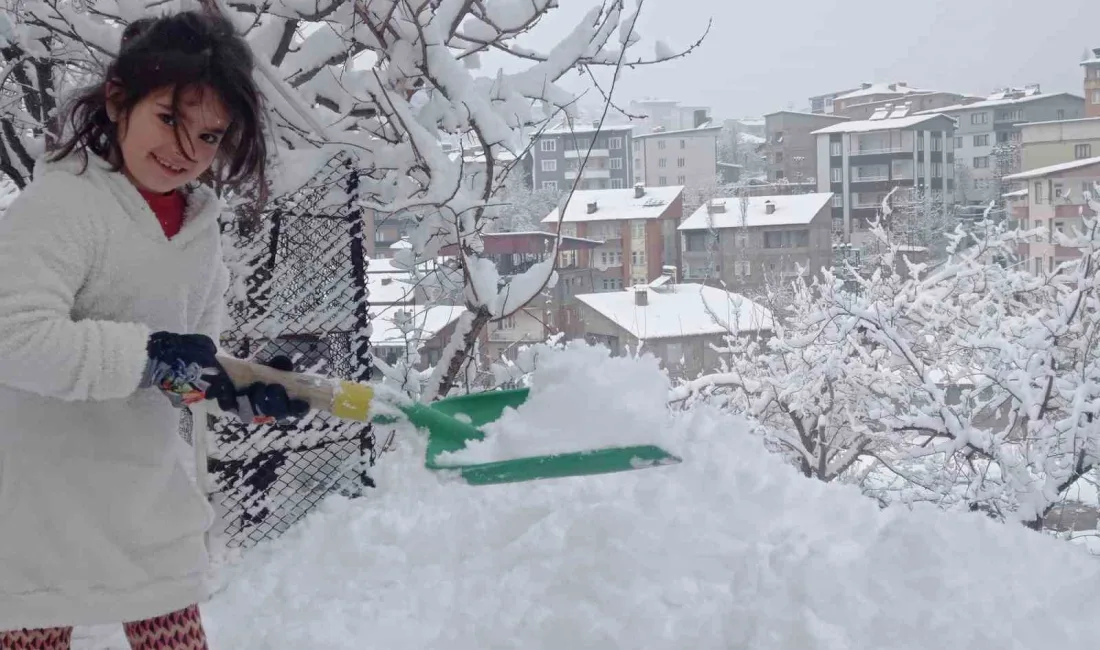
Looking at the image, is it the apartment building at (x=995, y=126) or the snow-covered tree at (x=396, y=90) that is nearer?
the snow-covered tree at (x=396, y=90)

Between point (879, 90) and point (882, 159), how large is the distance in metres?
10.7

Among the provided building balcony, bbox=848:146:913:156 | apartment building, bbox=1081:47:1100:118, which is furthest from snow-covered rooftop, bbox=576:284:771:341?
apartment building, bbox=1081:47:1100:118

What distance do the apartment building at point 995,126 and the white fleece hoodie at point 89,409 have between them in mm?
29120

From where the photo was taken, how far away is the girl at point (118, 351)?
4.43ft

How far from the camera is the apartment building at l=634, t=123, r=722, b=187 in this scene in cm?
4103

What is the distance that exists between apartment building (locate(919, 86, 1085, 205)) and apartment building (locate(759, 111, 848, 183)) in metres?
4.51

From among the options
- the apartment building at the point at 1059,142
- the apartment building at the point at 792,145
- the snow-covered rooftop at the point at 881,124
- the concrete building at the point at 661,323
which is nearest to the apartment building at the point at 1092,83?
the apartment building at the point at 1059,142

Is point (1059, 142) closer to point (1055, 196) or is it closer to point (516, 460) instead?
point (1055, 196)

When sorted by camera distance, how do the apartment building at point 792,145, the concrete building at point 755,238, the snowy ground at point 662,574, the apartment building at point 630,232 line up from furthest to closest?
the apartment building at point 792,145 < the apartment building at point 630,232 < the concrete building at point 755,238 < the snowy ground at point 662,574

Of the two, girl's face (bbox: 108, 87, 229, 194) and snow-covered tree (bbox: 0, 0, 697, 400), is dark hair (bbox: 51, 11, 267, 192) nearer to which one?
girl's face (bbox: 108, 87, 229, 194)

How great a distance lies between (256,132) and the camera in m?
1.63

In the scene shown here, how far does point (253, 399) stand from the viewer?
1.55 meters

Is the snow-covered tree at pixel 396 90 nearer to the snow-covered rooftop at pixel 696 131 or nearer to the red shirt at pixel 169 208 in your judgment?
the red shirt at pixel 169 208

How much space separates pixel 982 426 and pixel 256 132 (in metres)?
10.3
